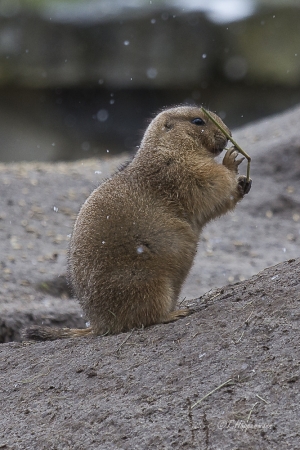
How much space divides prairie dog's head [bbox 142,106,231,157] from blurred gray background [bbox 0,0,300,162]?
49.9 ft

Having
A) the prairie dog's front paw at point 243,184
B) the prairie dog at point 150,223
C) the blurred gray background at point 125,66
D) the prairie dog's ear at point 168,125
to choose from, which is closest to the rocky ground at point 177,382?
the prairie dog at point 150,223

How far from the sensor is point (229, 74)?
67.4ft

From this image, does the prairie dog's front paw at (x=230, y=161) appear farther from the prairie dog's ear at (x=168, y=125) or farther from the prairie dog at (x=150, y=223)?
the prairie dog's ear at (x=168, y=125)

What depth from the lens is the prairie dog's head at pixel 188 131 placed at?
5.14 meters

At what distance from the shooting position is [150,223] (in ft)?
15.5

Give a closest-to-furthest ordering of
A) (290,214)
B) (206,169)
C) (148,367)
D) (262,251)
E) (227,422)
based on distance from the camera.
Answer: (227,422) < (148,367) < (206,169) < (262,251) < (290,214)

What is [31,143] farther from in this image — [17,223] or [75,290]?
[75,290]

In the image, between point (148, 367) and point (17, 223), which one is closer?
point (148, 367)

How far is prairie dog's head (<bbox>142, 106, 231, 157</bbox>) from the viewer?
16.9ft

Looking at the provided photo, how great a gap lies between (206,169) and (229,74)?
16322 millimetres

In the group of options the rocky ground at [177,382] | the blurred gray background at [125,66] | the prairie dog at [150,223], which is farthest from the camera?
the blurred gray background at [125,66]

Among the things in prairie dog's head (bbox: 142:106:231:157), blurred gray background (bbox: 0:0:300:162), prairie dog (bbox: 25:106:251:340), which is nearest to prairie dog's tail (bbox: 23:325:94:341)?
prairie dog (bbox: 25:106:251:340)

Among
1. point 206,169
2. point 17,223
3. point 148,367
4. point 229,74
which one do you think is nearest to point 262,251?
point 17,223

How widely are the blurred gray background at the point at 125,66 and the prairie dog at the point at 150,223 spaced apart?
1539 cm
